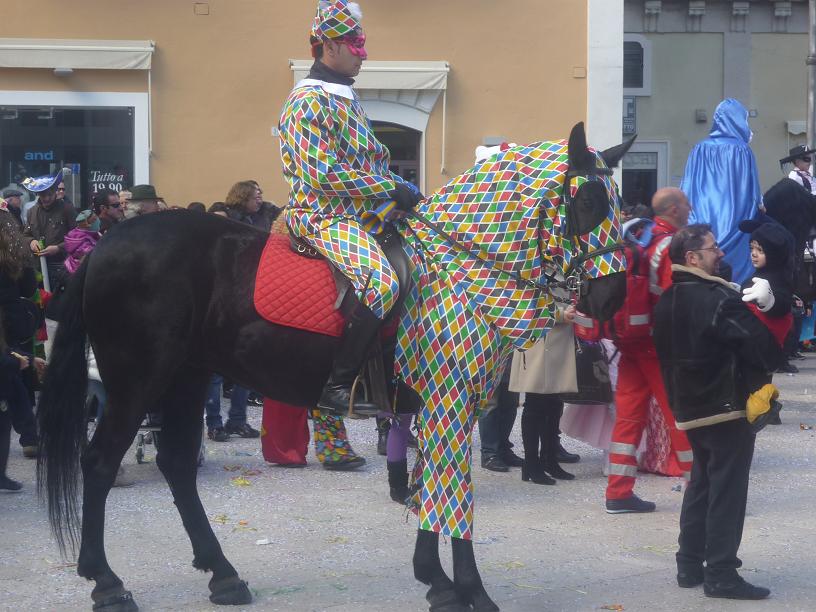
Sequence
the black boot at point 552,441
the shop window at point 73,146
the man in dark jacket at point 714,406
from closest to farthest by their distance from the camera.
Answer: the man in dark jacket at point 714,406 < the black boot at point 552,441 < the shop window at point 73,146

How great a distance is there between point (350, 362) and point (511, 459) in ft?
12.2

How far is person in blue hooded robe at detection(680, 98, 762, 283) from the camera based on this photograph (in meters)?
11.2

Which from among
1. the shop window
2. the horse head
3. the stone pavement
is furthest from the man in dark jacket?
the shop window

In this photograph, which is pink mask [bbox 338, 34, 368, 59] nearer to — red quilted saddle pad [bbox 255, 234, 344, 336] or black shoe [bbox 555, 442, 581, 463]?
red quilted saddle pad [bbox 255, 234, 344, 336]

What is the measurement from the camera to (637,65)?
26750 mm

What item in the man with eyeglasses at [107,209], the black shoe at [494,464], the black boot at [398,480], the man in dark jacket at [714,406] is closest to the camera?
the man in dark jacket at [714,406]

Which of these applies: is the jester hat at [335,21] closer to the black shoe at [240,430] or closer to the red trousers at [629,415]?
the red trousers at [629,415]

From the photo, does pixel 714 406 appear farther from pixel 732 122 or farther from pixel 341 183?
pixel 732 122

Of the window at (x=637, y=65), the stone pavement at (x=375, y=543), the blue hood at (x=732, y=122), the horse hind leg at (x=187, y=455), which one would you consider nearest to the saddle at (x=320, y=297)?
the horse hind leg at (x=187, y=455)

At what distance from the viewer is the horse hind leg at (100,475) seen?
5438 millimetres

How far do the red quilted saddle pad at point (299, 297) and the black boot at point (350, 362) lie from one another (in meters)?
0.09

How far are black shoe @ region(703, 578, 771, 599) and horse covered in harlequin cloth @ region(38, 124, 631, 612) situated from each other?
1.09m

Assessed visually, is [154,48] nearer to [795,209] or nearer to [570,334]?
[795,209]

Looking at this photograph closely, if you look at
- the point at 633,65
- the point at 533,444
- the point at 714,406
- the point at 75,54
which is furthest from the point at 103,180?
the point at 633,65
